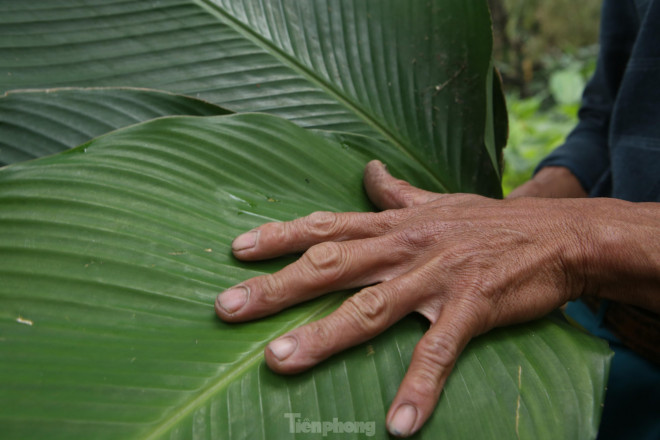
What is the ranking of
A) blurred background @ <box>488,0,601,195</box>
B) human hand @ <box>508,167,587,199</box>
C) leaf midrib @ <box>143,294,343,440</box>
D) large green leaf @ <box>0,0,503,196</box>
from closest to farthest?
leaf midrib @ <box>143,294,343,440</box>
large green leaf @ <box>0,0,503,196</box>
human hand @ <box>508,167,587,199</box>
blurred background @ <box>488,0,601,195</box>

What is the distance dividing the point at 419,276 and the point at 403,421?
0.18 m

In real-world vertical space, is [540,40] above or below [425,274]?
above

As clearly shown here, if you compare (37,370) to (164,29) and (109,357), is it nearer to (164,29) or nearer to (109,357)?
(109,357)

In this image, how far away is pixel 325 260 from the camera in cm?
62

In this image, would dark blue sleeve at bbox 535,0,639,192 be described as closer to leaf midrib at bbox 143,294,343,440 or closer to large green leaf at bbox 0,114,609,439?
large green leaf at bbox 0,114,609,439

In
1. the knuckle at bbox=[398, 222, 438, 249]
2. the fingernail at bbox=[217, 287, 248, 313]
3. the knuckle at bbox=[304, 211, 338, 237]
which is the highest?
the knuckle at bbox=[304, 211, 338, 237]

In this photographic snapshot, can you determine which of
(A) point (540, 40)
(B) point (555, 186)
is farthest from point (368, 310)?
(A) point (540, 40)

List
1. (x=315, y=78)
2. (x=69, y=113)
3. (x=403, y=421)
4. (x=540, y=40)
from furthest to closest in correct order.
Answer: (x=540, y=40), (x=315, y=78), (x=69, y=113), (x=403, y=421)

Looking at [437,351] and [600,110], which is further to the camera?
[600,110]

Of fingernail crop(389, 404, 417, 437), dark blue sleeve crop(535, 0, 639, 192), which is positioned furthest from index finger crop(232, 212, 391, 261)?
dark blue sleeve crop(535, 0, 639, 192)

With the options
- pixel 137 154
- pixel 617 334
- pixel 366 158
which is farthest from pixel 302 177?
pixel 617 334

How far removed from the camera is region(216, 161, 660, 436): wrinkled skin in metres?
0.56

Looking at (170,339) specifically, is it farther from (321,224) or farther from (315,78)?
(315,78)

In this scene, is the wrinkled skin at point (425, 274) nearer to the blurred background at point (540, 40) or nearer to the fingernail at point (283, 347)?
the fingernail at point (283, 347)
